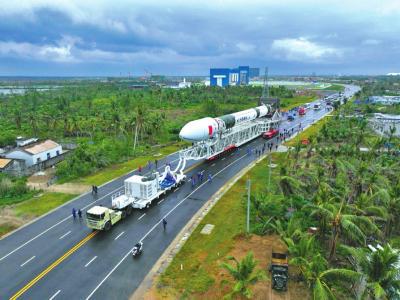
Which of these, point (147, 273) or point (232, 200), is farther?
point (232, 200)

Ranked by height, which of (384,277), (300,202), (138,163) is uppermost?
(384,277)

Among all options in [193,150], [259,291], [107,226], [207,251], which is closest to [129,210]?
[107,226]

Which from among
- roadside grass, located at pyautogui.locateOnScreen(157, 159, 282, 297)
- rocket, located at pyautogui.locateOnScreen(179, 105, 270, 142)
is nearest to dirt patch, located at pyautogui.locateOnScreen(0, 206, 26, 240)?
roadside grass, located at pyautogui.locateOnScreen(157, 159, 282, 297)

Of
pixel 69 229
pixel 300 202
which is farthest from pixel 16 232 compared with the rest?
pixel 300 202

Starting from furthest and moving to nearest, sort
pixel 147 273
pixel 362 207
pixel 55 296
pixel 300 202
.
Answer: pixel 300 202
pixel 362 207
pixel 147 273
pixel 55 296

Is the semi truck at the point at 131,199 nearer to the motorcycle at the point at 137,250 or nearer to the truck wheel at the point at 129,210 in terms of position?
the truck wheel at the point at 129,210

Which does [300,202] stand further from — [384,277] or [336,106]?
[336,106]

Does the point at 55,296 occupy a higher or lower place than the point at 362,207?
lower
